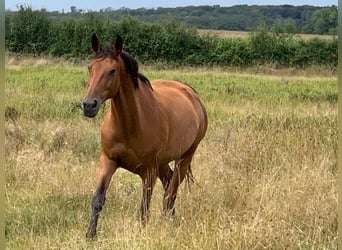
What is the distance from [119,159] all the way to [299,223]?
148 centimetres

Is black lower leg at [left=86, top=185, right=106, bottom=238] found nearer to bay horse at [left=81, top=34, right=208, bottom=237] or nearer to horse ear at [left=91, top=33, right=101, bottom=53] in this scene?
bay horse at [left=81, top=34, right=208, bottom=237]

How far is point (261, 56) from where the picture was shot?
30.4 metres

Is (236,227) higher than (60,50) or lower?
higher

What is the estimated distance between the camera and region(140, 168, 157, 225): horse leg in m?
4.79

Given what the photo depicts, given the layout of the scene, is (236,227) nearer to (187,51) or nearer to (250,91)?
(250,91)

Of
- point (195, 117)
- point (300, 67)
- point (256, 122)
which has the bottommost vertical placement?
point (300, 67)

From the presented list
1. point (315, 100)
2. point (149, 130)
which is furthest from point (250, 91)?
point (149, 130)

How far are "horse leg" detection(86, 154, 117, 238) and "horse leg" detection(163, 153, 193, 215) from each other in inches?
20.4

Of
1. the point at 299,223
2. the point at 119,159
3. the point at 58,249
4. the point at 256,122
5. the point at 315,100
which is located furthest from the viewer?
the point at 315,100

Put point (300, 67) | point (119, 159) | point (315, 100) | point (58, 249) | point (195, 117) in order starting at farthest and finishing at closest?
point (300, 67) < point (315, 100) < point (195, 117) < point (119, 159) < point (58, 249)

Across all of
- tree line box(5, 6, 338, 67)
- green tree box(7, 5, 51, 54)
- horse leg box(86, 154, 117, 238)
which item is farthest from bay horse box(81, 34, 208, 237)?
green tree box(7, 5, 51, 54)

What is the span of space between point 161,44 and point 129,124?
2570 cm

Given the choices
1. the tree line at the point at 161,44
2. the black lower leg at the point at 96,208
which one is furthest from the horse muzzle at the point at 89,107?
the tree line at the point at 161,44

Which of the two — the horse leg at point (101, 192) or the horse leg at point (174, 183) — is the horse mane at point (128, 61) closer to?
the horse leg at point (101, 192)
